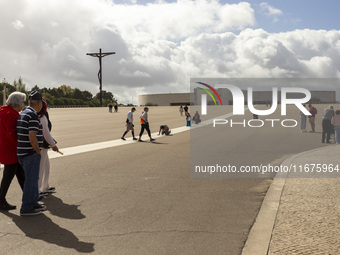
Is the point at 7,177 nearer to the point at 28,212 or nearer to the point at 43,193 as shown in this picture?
the point at 28,212

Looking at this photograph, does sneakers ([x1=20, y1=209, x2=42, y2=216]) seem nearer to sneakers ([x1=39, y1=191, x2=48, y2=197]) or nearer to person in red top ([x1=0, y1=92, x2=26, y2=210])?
person in red top ([x1=0, y1=92, x2=26, y2=210])

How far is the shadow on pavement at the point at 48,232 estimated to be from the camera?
450 centimetres

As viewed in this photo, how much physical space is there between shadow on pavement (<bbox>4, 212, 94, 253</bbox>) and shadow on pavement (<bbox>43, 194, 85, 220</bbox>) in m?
0.24

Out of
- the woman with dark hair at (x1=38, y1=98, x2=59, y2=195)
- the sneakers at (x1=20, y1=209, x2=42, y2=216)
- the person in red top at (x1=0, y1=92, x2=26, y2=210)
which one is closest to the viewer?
the sneakers at (x1=20, y1=209, x2=42, y2=216)

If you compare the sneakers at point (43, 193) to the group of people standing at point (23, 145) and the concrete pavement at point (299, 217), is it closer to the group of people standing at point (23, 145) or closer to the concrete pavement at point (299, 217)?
the group of people standing at point (23, 145)

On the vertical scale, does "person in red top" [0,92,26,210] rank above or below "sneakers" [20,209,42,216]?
above

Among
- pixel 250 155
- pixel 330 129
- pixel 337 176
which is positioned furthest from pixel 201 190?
pixel 330 129

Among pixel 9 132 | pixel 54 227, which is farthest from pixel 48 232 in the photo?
pixel 9 132

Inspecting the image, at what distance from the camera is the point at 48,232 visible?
499 centimetres

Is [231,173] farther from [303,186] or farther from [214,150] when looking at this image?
[214,150]

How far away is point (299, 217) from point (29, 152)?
12.7 feet

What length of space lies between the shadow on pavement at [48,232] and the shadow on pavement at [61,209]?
0.80 feet

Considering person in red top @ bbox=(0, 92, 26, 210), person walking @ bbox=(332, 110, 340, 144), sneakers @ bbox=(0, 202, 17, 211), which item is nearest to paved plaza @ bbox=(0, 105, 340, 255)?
sneakers @ bbox=(0, 202, 17, 211)

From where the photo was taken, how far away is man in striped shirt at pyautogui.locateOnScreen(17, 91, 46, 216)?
5.58 m
